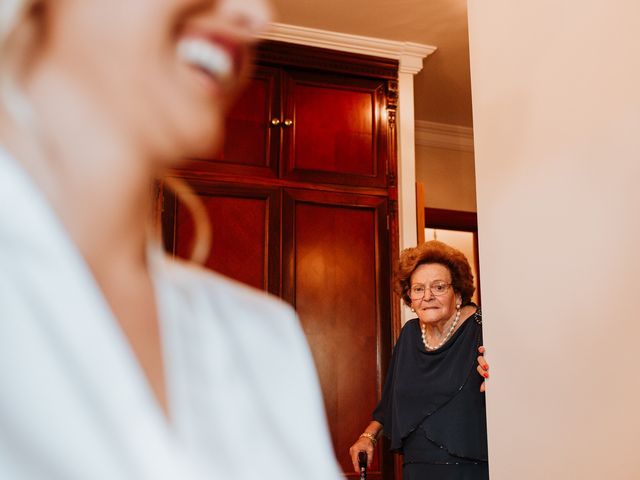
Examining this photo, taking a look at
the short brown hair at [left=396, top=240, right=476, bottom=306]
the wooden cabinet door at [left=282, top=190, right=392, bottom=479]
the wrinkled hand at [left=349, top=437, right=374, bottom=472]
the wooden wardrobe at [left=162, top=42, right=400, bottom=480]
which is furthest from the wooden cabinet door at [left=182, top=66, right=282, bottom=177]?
the wrinkled hand at [left=349, top=437, right=374, bottom=472]

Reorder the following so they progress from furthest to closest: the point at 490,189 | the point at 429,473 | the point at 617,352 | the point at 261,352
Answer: the point at 429,473, the point at 490,189, the point at 617,352, the point at 261,352

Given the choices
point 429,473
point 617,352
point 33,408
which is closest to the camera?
point 33,408

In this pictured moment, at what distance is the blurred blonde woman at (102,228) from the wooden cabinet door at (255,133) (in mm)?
2432

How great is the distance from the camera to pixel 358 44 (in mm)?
3100

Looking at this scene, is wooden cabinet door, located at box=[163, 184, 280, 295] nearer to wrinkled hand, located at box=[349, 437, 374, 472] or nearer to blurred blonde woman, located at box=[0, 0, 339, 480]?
wrinkled hand, located at box=[349, 437, 374, 472]

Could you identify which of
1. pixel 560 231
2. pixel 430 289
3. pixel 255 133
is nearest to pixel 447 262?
pixel 430 289

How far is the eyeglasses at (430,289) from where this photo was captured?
2.25 metres

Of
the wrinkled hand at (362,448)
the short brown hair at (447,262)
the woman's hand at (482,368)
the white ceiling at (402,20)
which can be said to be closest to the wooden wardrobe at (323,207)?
the white ceiling at (402,20)

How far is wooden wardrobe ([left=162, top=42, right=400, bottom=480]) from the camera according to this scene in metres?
2.73

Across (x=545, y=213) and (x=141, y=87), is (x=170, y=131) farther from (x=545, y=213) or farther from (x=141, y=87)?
(x=545, y=213)

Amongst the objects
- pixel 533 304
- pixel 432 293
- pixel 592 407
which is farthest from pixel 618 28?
pixel 432 293

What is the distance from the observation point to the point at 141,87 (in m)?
0.29

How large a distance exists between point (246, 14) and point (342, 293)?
2574 millimetres

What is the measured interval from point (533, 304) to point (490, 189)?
309mm
